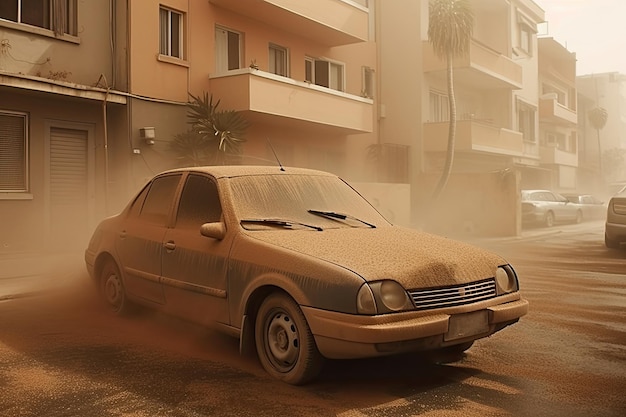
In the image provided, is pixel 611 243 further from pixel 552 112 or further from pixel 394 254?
pixel 552 112

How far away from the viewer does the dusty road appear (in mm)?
4086

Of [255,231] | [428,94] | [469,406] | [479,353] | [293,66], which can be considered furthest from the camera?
[428,94]

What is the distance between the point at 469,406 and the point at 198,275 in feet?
7.77

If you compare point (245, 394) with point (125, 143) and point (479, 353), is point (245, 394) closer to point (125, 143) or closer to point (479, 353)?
point (479, 353)

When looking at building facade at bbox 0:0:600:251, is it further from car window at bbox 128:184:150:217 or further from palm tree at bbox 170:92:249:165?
car window at bbox 128:184:150:217

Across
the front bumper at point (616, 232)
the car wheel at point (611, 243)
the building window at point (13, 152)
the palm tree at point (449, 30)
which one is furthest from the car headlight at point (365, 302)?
the palm tree at point (449, 30)

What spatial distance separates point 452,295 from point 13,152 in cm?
1145

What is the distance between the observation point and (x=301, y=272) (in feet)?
14.5

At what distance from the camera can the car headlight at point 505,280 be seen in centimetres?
496

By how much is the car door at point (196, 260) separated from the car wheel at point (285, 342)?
434 mm

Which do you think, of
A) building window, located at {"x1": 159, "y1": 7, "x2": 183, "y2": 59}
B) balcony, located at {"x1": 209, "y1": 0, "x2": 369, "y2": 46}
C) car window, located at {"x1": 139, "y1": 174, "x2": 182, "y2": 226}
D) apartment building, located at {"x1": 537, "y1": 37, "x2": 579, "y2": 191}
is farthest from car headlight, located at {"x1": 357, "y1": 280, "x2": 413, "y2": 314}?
apartment building, located at {"x1": 537, "y1": 37, "x2": 579, "y2": 191}

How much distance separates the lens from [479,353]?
5477mm

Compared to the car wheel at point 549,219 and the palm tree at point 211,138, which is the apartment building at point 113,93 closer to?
the palm tree at point 211,138

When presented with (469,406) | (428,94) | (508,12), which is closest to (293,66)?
(428,94)
